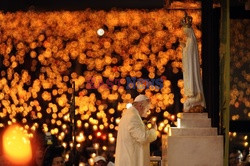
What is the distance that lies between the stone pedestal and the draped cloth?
477 millimetres

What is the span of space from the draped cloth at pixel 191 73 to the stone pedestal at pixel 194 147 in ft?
1.57

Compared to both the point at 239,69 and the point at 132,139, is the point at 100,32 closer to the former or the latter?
the point at 239,69

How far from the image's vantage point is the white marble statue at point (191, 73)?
46.4ft

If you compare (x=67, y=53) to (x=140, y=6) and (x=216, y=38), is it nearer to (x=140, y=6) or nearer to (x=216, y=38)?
(x=140, y=6)

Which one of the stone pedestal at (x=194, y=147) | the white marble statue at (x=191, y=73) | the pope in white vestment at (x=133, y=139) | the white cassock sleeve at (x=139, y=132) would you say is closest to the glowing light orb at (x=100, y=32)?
the white marble statue at (x=191, y=73)

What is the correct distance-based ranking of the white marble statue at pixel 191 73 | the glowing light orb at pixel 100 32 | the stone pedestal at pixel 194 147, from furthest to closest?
the glowing light orb at pixel 100 32 → the white marble statue at pixel 191 73 → the stone pedestal at pixel 194 147

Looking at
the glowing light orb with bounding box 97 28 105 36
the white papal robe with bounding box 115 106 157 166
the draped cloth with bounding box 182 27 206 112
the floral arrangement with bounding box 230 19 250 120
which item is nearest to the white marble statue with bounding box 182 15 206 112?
the draped cloth with bounding box 182 27 206 112

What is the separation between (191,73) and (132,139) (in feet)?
6.80

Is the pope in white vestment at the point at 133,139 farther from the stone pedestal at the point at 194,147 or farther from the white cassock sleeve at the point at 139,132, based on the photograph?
the stone pedestal at the point at 194,147

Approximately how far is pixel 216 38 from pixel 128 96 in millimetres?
9286

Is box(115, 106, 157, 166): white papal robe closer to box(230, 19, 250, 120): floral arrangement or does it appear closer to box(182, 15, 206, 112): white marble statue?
box(182, 15, 206, 112): white marble statue

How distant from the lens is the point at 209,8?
64.5ft

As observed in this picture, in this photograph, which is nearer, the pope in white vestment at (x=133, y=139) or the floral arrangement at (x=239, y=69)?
the pope in white vestment at (x=133, y=139)

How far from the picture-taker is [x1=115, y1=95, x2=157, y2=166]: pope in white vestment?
12547 millimetres
